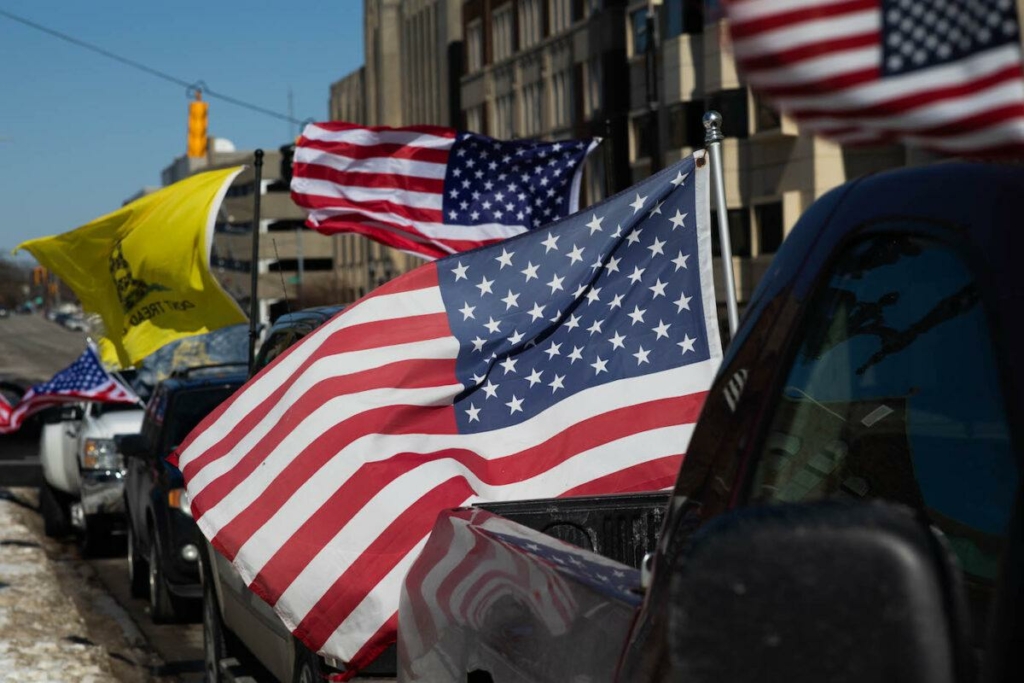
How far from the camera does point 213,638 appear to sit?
8.09 m

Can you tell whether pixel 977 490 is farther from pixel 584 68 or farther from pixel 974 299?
pixel 584 68

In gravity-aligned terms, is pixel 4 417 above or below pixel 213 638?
above

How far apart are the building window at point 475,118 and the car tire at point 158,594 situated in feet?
160

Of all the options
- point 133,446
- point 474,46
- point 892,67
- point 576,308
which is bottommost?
point 133,446

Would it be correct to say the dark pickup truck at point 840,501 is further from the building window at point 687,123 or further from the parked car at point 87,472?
the building window at point 687,123

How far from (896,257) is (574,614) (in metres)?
0.88

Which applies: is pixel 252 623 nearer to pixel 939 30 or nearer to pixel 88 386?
pixel 939 30

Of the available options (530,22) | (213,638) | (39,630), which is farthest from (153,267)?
(530,22)

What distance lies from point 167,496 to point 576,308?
20.4 ft

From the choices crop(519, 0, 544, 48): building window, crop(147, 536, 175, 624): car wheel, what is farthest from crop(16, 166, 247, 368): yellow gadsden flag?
crop(519, 0, 544, 48): building window

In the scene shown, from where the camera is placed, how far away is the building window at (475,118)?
59969 mm

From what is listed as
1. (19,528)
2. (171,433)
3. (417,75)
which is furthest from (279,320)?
(417,75)

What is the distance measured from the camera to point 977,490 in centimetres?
215

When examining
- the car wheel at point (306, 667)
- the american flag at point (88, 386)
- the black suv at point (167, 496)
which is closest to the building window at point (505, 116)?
the american flag at point (88, 386)
